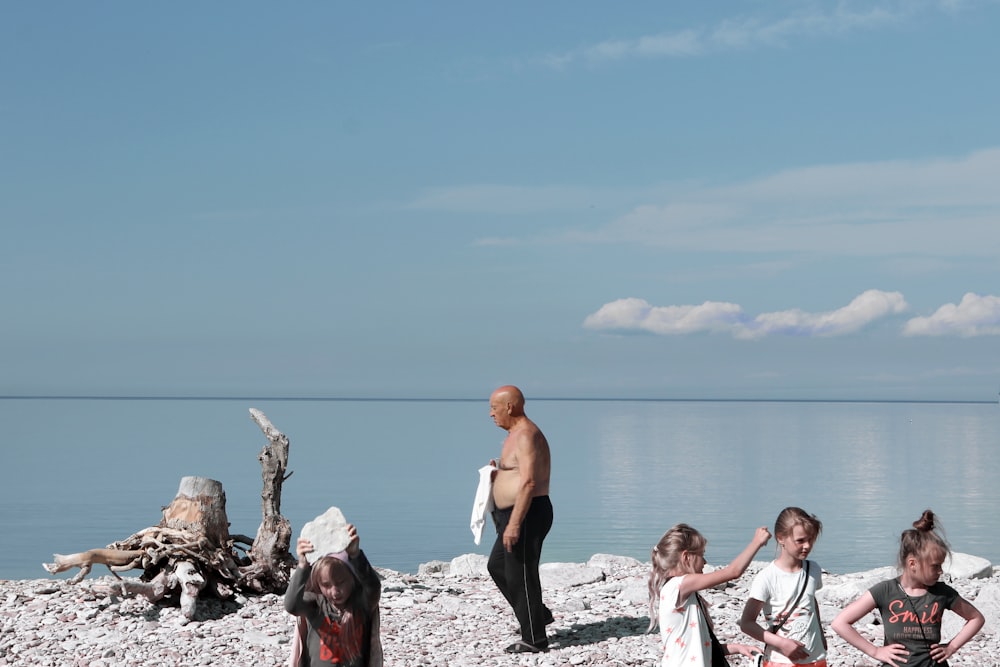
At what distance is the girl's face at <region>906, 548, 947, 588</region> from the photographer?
18.4ft

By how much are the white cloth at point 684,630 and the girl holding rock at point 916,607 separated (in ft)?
2.12

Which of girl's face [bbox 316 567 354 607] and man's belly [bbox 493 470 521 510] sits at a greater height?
man's belly [bbox 493 470 521 510]

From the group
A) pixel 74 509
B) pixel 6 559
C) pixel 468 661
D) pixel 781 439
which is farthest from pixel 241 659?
pixel 781 439

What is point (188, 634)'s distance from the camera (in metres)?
A: 9.73

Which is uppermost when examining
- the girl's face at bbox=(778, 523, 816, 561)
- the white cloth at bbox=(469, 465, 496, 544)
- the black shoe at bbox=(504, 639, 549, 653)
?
the white cloth at bbox=(469, 465, 496, 544)

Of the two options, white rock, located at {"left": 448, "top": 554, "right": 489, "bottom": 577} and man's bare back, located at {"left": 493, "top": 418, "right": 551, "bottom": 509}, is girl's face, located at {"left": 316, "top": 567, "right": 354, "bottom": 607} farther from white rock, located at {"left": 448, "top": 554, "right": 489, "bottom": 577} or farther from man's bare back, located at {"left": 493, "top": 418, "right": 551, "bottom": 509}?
white rock, located at {"left": 448, "top": 554, "right": 489, "bottom": 577}

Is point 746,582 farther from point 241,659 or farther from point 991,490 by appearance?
point 991,490

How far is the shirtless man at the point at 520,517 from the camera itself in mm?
8984

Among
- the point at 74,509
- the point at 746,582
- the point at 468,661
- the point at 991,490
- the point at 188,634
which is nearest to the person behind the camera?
the point at 468,661

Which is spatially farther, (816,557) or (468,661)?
(816,557)

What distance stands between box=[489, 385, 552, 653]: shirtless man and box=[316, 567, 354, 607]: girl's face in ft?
12.7

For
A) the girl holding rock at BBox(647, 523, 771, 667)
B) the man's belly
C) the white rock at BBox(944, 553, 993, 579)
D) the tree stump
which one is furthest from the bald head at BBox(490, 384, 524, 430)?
the white rock at BBox(944, 553, 993, 579)

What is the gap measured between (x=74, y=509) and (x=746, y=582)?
62.4 feet

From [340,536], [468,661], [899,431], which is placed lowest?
[468,661]
